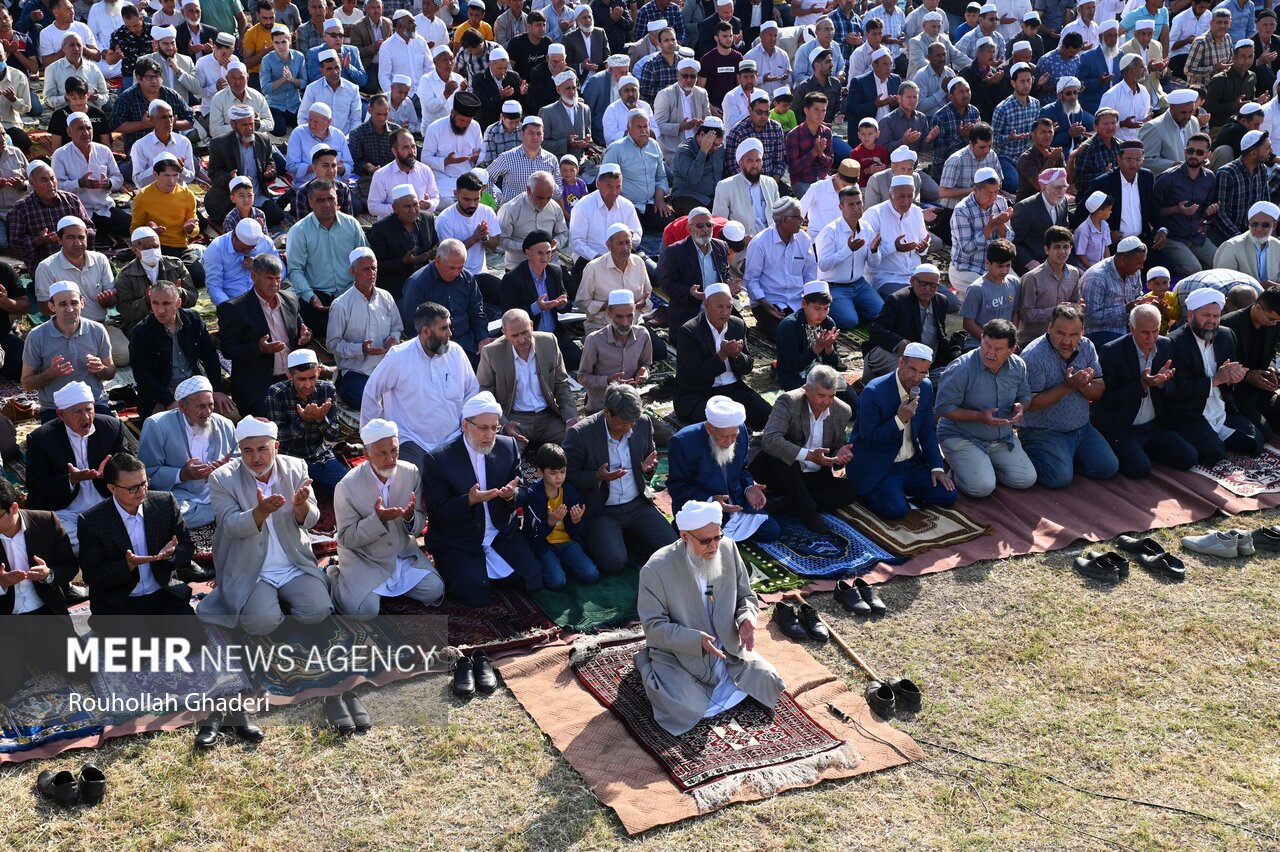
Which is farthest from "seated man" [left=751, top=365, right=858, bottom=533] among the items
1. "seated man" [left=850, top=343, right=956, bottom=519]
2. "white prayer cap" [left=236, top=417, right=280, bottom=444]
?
"white prayer cap" [left=236, top=417, right=280, bottom=444]

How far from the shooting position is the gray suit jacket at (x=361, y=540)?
7.46 m

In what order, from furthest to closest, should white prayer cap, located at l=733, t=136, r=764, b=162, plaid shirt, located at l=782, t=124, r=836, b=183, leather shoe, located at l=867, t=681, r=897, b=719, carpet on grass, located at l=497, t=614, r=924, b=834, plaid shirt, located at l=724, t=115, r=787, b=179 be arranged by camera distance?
plaid shirt, located at l=782, t=124, r=836, b=183 < plaid shirt, located at l=724, t=115, r=787, b=179 < white prayer cap, located at l=733, t=136, r=764, b=162 < leather shoe, located at l=867, t=681, r=897, b=719 < carpet on grass, located at l=497, t=614, r=924, b=834

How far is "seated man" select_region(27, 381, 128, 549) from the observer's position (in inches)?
307

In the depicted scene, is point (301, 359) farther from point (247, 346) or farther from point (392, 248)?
point (392, 248)

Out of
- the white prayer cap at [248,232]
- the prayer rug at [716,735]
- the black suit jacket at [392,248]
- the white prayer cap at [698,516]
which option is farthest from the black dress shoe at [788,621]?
the white prayer cap at [248,232]

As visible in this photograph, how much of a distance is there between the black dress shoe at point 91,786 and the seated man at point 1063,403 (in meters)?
6.10

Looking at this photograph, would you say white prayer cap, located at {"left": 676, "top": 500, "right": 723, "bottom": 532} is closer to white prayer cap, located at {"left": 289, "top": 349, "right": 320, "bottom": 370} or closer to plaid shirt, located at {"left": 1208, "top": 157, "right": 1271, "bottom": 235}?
white prayer cap, located at {"left": 289, "top": 349, "right": 320, "bottom": 370}

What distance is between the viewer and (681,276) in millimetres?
10805

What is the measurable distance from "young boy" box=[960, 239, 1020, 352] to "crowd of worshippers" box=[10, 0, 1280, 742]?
1.2 inches

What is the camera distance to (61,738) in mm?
6500

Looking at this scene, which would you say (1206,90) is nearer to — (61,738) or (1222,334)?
(1222,334)

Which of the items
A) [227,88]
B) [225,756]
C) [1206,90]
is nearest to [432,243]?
[227,88]

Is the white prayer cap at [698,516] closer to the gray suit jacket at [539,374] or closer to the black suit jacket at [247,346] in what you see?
the gray suit jacket at [539,374]

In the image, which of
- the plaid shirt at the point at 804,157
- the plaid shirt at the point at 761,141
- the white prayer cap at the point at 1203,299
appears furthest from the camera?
the plaid shirt at the point at 804,157
